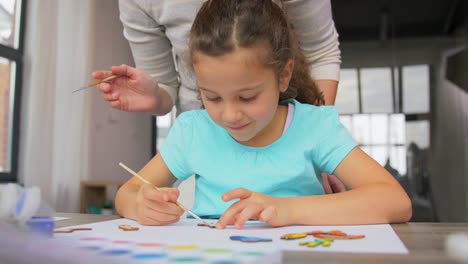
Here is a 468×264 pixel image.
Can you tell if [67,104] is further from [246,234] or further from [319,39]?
[246,234]

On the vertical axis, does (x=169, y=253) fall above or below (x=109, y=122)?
below

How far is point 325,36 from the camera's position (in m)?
1.25

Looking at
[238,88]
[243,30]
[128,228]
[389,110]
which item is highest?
[389,110]

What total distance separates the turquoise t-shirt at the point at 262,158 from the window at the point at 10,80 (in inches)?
77.0

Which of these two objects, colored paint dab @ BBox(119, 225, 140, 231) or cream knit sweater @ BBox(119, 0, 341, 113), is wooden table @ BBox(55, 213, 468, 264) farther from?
cream knit sweater @ BBox(119, 0, 341, 113)

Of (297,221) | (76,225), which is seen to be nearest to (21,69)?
(76,225)

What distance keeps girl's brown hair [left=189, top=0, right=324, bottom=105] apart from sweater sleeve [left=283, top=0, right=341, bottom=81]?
0.20 meters

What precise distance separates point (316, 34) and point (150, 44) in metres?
0.46

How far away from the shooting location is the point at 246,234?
65cm

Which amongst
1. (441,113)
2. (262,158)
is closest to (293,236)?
(262,158)

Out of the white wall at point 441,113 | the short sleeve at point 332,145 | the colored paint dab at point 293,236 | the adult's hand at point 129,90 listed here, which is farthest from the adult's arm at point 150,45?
the white wall at point 441,113

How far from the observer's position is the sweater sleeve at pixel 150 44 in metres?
1.33

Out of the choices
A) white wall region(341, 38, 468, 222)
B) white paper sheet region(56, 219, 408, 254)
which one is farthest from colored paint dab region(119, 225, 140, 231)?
white wall region(341, 38, 468, 222)

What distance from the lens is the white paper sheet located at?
534 mm
